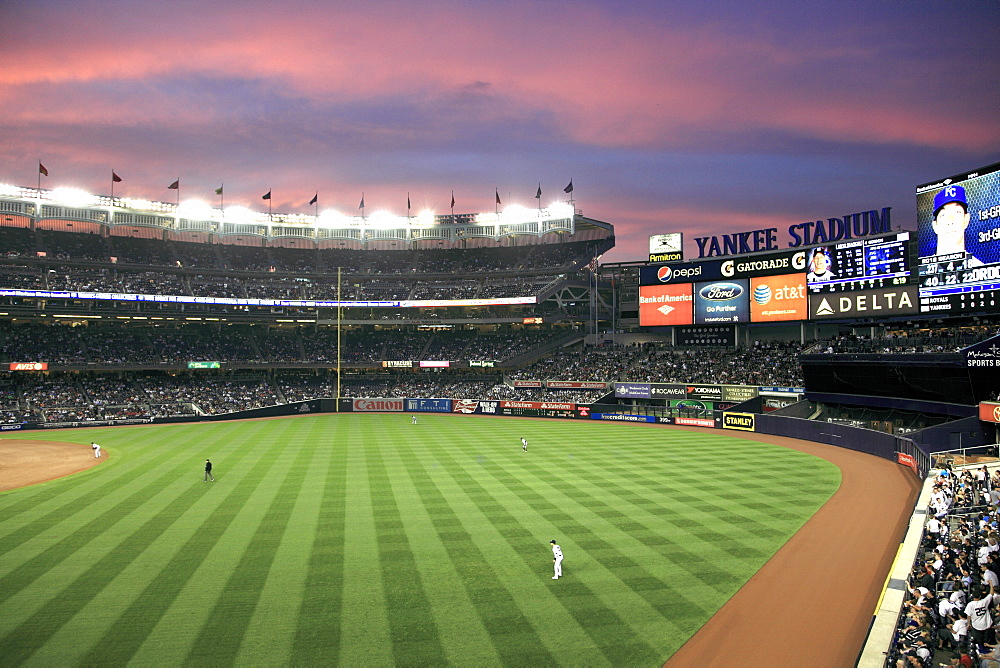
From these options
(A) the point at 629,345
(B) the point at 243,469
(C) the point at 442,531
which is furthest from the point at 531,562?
(A) the point at 629,345

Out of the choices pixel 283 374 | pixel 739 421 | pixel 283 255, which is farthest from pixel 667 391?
pixel 283 255

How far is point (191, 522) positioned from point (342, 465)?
11.2 meters

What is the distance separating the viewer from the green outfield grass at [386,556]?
1244cm

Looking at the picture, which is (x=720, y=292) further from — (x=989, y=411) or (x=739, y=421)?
(x=989, y=411)

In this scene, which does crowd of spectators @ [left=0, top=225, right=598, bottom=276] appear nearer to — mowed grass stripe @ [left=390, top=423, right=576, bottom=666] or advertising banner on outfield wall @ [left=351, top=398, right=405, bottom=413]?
advertising banner on outfield wall @ [left=351, top=398, right=405, bottom=413]

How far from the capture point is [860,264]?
46469 mm

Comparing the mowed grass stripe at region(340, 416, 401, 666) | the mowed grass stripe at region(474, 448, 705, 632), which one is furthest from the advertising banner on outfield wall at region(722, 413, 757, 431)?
the mowed grass stripe at region(340, 416, 401, 666)

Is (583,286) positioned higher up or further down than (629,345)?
higher up

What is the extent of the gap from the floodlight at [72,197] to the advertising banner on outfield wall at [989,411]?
8059 cm

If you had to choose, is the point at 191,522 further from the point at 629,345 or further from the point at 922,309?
the point at 629,345

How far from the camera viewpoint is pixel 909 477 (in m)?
28.6

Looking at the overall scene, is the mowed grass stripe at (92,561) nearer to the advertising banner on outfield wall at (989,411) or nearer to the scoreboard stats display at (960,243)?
the advertising banner on outfield wall at (989,411)

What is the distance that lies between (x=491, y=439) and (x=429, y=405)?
22.9 metres

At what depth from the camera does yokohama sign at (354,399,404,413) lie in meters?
64.4
